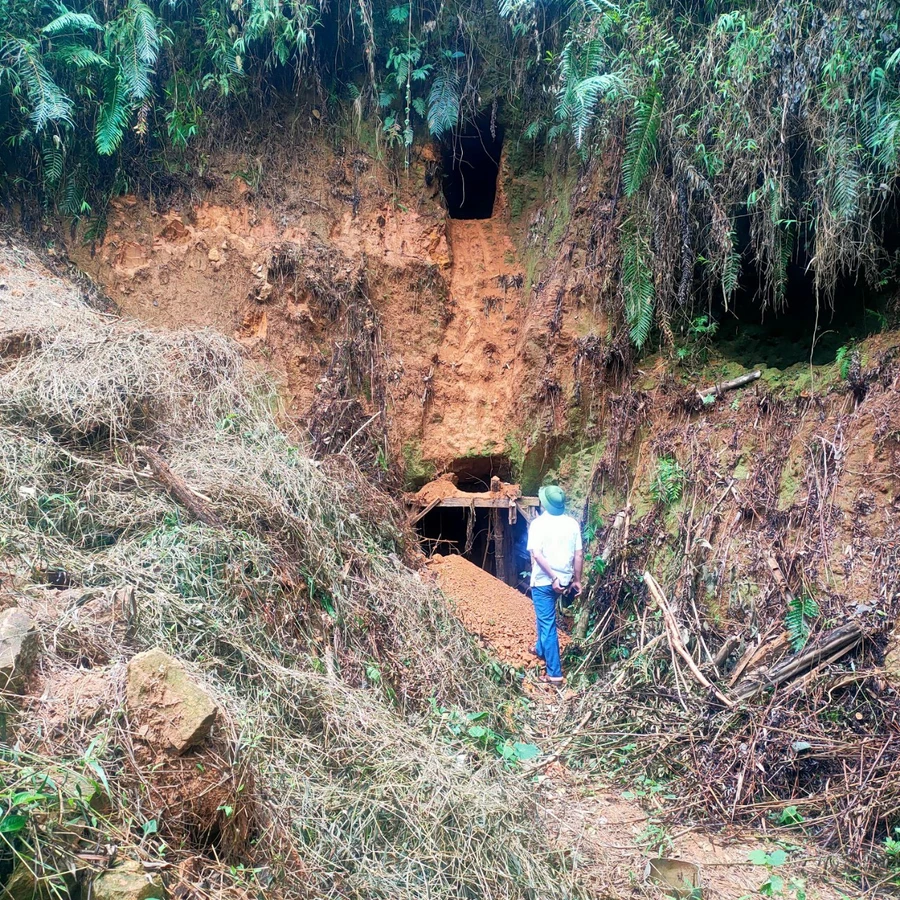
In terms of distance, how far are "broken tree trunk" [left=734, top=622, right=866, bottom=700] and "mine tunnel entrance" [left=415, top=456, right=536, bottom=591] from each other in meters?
3.27

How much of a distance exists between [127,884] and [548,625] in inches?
176

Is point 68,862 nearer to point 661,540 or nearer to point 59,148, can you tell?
point 661,540

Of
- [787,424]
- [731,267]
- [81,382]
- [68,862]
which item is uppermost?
[731,267]

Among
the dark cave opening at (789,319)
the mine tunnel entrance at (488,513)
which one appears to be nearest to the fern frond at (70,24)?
the mine tunnel entrance at (488,513)

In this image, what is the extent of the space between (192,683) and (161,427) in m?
3.26

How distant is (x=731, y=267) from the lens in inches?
255

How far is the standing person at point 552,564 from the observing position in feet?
21.9

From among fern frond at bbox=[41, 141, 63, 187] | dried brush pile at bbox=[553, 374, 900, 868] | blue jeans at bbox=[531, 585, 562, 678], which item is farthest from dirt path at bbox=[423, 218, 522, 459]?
fern frond at bbox=[41, 141, 63, 187]

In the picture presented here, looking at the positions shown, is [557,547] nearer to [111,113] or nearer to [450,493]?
[450,493]

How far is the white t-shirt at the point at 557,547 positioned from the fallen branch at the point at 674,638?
2.22ft

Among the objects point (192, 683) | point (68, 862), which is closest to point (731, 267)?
point (192, 683)

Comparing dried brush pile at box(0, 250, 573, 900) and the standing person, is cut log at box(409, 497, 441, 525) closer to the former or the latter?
dried brush pile at box(0, 250, 573, 900)

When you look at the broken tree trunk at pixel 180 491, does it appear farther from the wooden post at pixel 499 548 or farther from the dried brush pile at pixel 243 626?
the wooden post at pixel 499 548

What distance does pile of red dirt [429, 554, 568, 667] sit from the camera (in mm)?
7098
